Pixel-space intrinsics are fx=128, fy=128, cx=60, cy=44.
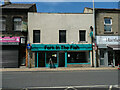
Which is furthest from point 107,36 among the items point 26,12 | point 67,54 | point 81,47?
point 26,12

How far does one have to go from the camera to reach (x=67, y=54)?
55.0ft

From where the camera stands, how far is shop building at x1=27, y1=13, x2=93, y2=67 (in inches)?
643

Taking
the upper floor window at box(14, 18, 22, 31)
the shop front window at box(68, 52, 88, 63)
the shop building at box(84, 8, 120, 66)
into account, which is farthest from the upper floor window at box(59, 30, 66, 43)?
the upper floor window at box(14, 18, 22, 31)

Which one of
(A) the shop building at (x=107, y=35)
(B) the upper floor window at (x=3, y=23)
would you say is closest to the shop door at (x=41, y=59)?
(B) the upper floor window at (x=3, y=23)

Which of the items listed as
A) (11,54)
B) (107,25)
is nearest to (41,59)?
(11,54)

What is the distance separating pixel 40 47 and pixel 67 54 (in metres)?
3.62

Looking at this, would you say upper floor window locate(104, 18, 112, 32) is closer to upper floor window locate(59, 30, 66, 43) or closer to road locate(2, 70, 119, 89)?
upper floor window locate(59, 30, 66, 43)

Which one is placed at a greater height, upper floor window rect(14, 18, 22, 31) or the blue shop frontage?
upper floor window rect(14, 18, 22, 31)

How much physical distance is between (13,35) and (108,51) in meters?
12.6

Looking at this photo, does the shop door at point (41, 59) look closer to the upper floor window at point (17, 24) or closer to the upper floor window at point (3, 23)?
the upper floor window at point (17, 24)

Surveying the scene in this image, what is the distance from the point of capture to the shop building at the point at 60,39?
643 inches

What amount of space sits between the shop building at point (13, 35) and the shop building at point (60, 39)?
2.96 feet

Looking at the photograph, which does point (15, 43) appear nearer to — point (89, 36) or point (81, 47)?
point (81, 47)

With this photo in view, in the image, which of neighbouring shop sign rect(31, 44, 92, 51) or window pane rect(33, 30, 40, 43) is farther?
window pane rect(33, 30, 40, 43)
